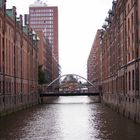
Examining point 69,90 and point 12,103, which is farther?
point 69,90

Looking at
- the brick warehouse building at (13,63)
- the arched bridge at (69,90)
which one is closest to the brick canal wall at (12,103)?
the brick warehouse building at (13,63)

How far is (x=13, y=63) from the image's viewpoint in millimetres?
70625

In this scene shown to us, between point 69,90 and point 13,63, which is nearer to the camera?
point 13,63

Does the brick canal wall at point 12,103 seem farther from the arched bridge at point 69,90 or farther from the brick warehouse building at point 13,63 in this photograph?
the arched bridge at point 69,90

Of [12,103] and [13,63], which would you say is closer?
[12,103]

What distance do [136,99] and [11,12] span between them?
39.5m

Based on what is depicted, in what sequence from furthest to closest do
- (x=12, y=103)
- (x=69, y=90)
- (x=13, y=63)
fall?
(x=69, y=90)
(x=13, y=63)
(x=12, y=103)

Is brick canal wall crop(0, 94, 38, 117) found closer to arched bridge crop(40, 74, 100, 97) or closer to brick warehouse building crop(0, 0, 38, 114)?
brick warehouse building crop(0, 0, 38, 114)

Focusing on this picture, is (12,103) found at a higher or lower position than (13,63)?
Result: lower

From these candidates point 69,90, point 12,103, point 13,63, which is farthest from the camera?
point 69,90

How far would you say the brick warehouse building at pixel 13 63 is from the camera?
5953 cm

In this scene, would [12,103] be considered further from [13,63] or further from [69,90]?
[69,90]

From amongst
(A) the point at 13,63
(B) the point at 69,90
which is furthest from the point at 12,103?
(B) the point at 69,90

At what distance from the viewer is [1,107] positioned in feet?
180
